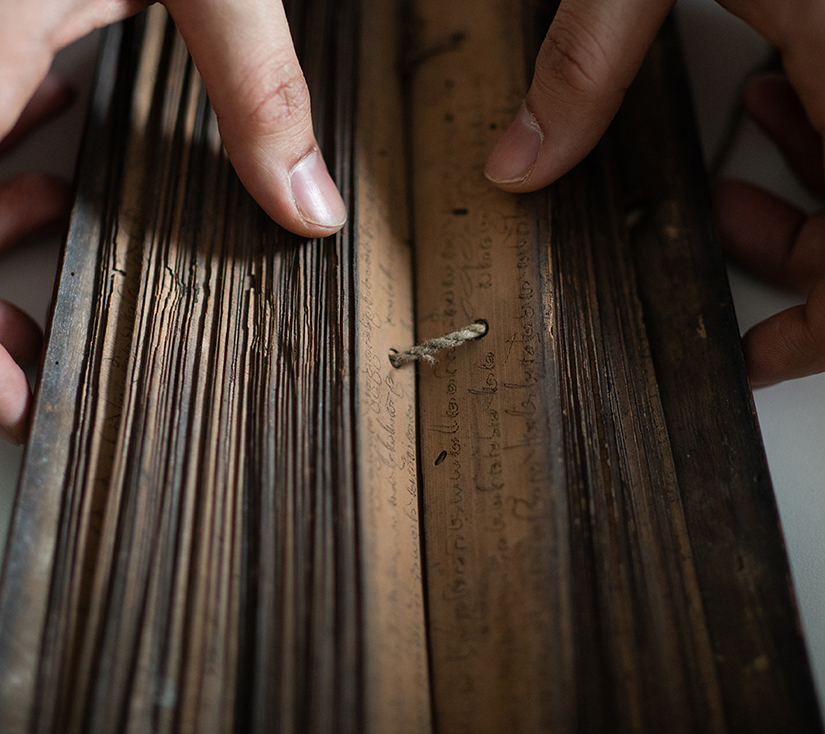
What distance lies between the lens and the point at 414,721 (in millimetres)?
587

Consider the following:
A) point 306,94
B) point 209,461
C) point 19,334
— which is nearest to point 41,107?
point 19,334

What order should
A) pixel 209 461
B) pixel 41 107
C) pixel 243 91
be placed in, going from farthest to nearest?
pixel 41 107 < pixel 243 91 < pixel 209 461

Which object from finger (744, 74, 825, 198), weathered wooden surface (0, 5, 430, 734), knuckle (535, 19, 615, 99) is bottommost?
weathered wooden surface (0, 5, 430, 734)

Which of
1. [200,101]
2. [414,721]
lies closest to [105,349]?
[200,101]

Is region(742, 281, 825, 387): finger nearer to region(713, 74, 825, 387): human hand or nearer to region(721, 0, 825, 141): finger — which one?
region(713, 74, 825, 387): human hand

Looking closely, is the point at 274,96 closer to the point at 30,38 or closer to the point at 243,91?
the point at 243,91

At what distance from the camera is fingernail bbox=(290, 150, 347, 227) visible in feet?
2.45

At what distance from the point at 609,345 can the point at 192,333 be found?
0.51m

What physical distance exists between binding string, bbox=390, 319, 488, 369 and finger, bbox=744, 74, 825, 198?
664 mm

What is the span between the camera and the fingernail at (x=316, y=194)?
2.45 feet

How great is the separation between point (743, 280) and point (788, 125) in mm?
302

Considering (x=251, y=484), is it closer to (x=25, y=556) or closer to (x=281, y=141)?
(x=25, y=556)

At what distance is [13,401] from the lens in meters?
0.74

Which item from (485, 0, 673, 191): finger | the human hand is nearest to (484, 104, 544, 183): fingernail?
(485, 0, 673, 191): finger
